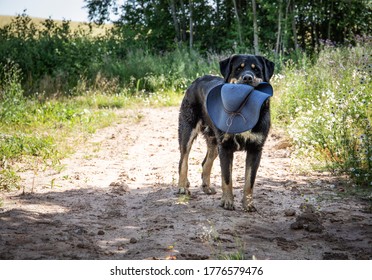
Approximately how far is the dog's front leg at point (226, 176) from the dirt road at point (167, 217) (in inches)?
3.6

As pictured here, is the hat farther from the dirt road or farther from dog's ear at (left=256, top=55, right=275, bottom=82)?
the dirt road

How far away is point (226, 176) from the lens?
4879 millimetres

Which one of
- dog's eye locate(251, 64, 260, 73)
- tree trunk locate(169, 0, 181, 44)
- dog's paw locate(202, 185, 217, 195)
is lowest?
dog's paw locate(202, 185, 217, 195)

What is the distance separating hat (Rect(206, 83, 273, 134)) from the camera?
4.56 m

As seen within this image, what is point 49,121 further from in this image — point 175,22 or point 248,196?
point 175,22

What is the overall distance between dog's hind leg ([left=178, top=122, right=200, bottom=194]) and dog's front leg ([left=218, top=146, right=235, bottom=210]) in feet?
2.34

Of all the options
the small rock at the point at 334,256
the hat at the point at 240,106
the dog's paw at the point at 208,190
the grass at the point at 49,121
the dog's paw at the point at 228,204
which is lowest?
the dog's paw at the point at 208,190

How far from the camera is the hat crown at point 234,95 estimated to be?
4.56 m

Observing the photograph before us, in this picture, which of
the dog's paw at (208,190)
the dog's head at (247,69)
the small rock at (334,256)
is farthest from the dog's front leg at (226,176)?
the small rock at (334,256)

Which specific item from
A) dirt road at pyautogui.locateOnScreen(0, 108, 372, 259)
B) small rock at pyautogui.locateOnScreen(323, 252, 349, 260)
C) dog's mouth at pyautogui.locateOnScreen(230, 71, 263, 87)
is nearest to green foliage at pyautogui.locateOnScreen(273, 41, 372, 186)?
dirt road at pyautogui.locateOnScreen(0, 108, 372, 259)

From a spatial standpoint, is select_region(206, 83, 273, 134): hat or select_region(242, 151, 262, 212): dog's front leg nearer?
select_region(206, 83, 273, 134): hat

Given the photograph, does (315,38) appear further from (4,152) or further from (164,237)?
(164,237)

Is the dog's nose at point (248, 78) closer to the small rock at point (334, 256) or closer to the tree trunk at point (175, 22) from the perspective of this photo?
the small rock at point (334, 256)
